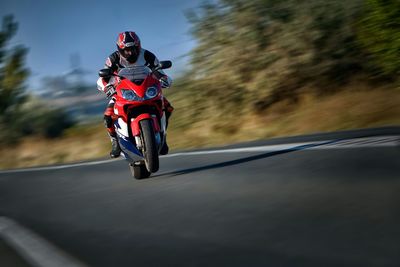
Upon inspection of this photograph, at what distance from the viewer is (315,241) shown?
345 centimetres

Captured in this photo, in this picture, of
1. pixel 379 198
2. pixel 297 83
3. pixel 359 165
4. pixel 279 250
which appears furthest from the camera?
pixel 297 83

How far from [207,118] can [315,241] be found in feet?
46.4

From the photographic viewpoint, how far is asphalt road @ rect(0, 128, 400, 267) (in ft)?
11.2

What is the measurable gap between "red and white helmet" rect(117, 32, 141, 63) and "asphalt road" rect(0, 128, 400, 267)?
1647 millimetres

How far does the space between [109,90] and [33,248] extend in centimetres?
369

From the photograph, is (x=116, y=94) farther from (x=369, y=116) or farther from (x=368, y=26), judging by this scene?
(x=368, y=26)

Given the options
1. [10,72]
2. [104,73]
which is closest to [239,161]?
[104,73]

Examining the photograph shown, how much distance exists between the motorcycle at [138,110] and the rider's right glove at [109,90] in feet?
0.26

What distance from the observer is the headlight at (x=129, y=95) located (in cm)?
754

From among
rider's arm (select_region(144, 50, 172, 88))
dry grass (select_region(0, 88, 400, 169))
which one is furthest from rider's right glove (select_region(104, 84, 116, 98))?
dry grass (select_region(0, 88, 400, 169))

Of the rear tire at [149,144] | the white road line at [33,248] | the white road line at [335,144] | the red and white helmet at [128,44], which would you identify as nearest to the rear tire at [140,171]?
the rear tire at [149,144]

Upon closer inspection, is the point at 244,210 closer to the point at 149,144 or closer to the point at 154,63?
the point at 149,144

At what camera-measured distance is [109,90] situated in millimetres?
7922

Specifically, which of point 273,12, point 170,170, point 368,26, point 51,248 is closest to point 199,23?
point 273,12
